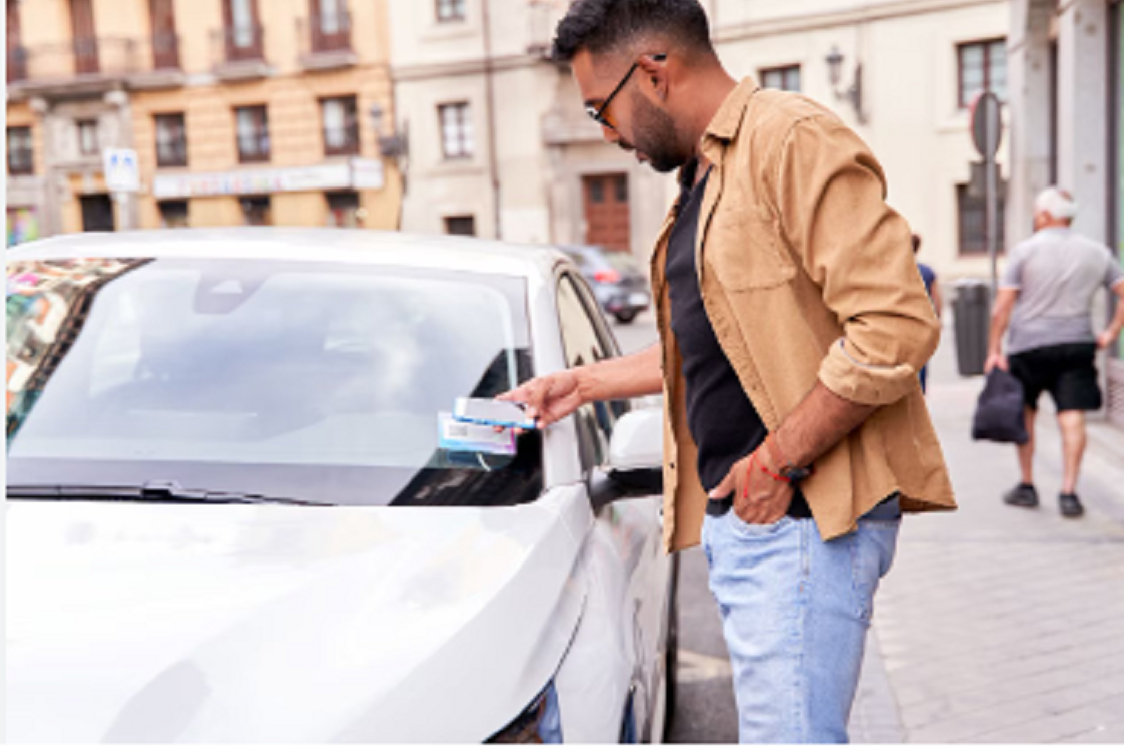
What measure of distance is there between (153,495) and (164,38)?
35.8 metres

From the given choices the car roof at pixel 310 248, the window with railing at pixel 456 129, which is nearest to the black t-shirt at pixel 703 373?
the car roof at pixel 310 248

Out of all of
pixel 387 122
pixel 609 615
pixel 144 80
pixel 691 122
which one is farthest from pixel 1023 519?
pixel 144 80

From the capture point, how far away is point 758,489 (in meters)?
1.86

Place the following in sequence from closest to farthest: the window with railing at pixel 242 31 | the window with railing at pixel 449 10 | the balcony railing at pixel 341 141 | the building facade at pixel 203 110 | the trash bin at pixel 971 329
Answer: the trash bin at pixel 971 329 < the window with railing at pixel 449 10 < the building facade at pixel 203 110 < the balcony railing at pixel 341 141 < the window with railing at pixel 242 31

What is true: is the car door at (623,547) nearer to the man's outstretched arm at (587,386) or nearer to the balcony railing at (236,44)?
the man's outstretched arm at (587,386)

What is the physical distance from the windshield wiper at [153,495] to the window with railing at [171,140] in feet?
115

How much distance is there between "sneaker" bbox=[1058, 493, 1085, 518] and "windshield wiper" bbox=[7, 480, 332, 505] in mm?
5025

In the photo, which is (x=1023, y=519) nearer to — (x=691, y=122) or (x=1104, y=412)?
(x=1104, y=412)

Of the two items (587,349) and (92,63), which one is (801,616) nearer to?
(587,349)

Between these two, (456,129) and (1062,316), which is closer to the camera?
(1062,316)

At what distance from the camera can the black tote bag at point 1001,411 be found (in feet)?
21.0

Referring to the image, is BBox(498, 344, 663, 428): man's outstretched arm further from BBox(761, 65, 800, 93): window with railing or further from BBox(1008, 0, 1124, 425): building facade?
BBox(761, 65, 800, 93): window with railing

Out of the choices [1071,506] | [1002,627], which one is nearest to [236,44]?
[1071,506]

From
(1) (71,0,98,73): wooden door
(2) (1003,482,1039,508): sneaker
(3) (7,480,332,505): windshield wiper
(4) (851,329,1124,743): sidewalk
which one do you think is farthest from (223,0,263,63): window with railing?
(3) (7,480,332,505): windshield wiper
